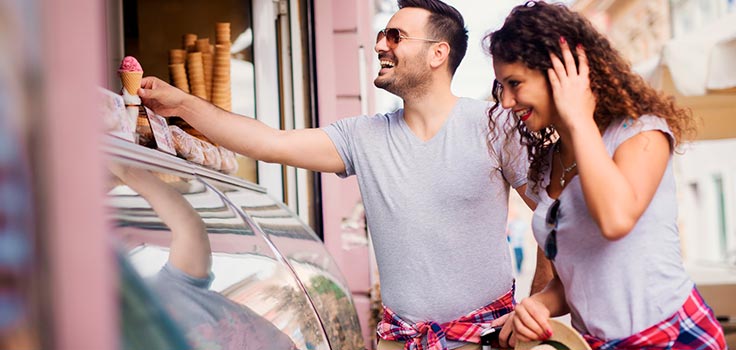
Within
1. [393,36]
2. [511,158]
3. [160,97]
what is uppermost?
[393,36]

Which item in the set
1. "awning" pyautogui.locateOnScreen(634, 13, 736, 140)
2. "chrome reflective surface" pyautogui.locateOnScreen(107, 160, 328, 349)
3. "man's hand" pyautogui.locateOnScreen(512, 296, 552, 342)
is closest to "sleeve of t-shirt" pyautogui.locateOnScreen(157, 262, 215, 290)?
"chrome reflective surface" pyautogui.locateOnScreen(107, 160, 328, 349)

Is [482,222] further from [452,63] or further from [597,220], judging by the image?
[597,220]

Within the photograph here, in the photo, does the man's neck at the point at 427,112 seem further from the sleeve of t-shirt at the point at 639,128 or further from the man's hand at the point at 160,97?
the sleeve of t-shirt at the point at 639,128

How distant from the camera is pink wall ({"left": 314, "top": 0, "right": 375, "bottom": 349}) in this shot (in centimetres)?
510

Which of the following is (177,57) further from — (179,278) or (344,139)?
(179,278)

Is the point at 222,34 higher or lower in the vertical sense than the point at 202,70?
higher

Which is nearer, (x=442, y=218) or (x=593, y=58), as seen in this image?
(x=593, y=58)

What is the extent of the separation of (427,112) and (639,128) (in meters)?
1.29

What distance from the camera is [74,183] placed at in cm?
66

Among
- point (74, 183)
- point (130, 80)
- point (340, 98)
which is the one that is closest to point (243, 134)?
point (130, 80)

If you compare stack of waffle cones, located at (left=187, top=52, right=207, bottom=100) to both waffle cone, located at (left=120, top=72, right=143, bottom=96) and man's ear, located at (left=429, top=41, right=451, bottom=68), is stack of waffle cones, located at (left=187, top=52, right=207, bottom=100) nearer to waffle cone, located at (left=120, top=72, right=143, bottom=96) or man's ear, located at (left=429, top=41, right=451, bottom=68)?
man's ear, located at (left=429, top=41, right=451, bottom=68)

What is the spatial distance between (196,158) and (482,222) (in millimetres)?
899

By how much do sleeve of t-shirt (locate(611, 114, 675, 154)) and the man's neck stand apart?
1194 millimetres

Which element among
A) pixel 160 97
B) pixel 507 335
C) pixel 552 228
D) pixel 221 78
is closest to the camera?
pixel 552 228
